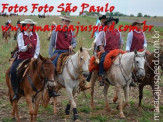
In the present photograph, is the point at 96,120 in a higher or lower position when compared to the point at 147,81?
lower

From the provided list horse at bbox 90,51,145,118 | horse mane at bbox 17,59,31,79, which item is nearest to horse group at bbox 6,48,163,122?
horse at bbox 90,51,145,118

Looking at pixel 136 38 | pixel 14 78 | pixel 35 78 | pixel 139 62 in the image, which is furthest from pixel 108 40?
pixel 14 78

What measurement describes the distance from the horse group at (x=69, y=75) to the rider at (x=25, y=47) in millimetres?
201

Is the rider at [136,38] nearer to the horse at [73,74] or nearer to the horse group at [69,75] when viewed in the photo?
the horse group at [69,75]

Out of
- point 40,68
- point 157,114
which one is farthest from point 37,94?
point 157,114

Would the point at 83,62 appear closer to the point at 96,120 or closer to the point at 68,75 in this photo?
the point at 68,75

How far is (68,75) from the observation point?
7488 mm

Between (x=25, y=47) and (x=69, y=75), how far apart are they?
1550 mm

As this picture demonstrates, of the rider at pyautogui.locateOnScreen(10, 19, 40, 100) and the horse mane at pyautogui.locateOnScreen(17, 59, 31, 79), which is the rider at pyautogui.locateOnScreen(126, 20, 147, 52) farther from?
the horse mane at pyautogui.locateOnScreen(17, 59, 31, 79)

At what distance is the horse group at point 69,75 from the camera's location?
630 centimetres

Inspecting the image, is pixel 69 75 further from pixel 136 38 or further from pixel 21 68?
pixel 136 38

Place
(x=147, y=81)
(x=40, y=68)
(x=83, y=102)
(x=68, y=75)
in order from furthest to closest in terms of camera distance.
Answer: (x=83, y=102) → (x=147, y=81) → (x=68, y=75) → (x=40, y=68)

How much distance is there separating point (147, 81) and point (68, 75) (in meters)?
2.61

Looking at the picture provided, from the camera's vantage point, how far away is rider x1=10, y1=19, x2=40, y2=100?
21.8ft
